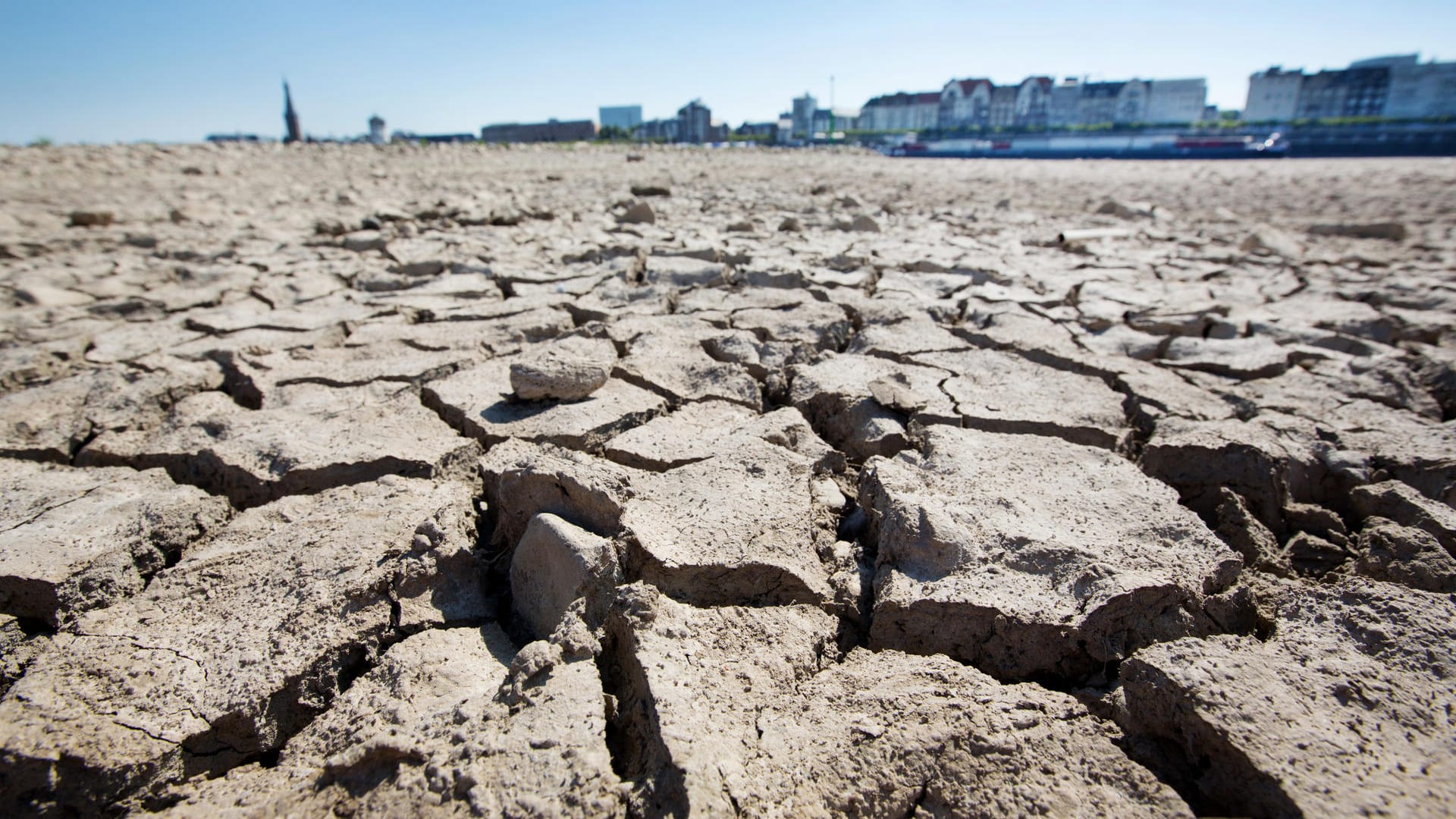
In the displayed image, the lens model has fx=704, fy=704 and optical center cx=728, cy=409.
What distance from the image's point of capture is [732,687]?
39.3 inches

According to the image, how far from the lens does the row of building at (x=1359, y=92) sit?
92.7ft

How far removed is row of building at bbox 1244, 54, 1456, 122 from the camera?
28266 millimetres

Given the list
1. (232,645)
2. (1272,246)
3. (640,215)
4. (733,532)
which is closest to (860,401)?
(733,532)

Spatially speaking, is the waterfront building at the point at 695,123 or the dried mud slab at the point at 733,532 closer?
the dried mud slab at the point at 733,532

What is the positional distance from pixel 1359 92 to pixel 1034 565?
43.8 metres

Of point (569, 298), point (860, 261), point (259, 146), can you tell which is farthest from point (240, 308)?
point (259, 146)

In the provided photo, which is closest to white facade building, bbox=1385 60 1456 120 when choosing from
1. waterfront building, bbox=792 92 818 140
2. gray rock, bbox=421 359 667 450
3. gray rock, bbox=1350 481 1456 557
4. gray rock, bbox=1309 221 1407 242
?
waterfront building, bbox=792 92 818 140

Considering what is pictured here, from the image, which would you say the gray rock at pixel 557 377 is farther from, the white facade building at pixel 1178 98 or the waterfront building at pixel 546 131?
the white facade building at pixel 1178 98

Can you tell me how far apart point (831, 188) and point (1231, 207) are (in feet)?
12.6

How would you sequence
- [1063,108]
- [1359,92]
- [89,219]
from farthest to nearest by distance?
[1063,108] < [1359,92] < [89,219]

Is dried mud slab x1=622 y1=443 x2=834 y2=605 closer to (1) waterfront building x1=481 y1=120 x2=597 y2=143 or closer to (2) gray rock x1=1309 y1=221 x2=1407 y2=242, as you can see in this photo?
→ (2) gray rock x1=1309 y1=221 x2=1407 y2=242

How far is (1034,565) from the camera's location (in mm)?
1216

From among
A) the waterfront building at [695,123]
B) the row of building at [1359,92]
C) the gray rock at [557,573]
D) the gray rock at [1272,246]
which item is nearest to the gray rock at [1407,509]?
the gray rock at [557,573]

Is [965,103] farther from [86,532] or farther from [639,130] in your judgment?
[86,532]
